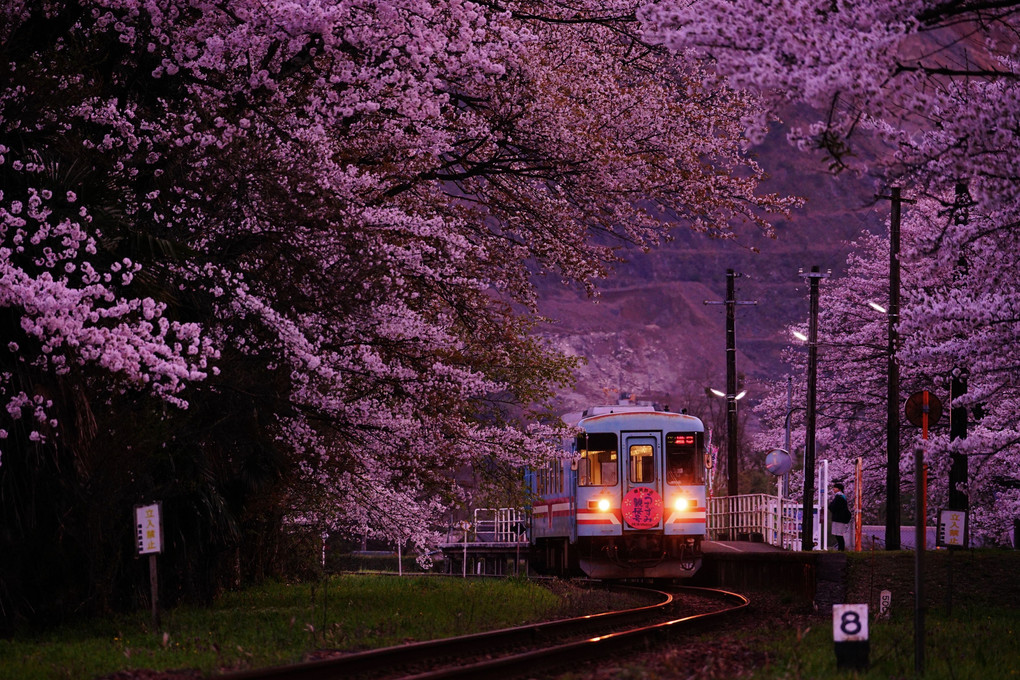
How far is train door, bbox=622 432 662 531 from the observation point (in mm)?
26562

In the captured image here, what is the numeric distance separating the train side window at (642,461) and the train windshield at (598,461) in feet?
1.21

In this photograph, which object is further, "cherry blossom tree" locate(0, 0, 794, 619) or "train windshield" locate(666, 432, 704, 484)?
"train windshield" locate(666, 432, 704, 484)

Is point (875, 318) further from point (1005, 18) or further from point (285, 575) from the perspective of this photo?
point (1005, 18)

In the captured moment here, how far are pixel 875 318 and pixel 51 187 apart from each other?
35199mm

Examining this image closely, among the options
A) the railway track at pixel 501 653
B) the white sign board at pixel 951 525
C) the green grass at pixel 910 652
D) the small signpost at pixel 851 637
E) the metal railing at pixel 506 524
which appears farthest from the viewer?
the metal railing at pixel 506 524

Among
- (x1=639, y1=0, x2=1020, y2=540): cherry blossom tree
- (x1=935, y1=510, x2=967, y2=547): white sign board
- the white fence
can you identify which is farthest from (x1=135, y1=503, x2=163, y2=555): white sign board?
the white fence

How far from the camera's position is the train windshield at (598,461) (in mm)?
26625

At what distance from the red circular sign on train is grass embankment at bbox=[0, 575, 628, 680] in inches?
148

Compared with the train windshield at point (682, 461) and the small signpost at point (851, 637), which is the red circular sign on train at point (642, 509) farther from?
the small signpost at point (851, 637)

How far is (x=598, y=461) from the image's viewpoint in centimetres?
2672

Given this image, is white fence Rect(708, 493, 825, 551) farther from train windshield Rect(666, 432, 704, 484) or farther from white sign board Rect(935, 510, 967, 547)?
white sign board Rect(935, 510, 967, 547)

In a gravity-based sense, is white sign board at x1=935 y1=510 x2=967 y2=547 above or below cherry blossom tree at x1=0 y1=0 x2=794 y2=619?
below

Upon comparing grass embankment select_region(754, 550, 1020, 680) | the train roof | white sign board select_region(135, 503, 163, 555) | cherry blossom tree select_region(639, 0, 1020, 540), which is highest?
cherry blossom tree select_region(639, 0, 1020, 540)

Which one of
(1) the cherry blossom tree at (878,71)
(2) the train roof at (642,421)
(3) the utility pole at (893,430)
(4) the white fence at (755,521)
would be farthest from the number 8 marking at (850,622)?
(4) the white fence at (755,521)
